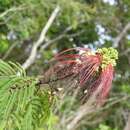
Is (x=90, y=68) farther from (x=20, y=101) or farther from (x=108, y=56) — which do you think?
(x=20, y=101)

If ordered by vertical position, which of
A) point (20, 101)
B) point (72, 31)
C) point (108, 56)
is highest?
point (72, 31)

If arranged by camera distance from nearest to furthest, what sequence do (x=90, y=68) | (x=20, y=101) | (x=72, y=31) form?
(x=90, y=68)
(x=20, y=101)
(x=72, y=31)

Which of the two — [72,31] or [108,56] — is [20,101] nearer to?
[108,56]

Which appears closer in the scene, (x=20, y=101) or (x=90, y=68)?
(x=90, y=68)

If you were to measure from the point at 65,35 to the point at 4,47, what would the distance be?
2092 millimetres

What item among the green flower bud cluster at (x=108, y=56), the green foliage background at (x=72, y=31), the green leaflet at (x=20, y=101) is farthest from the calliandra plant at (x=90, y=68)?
the green foliage background at (x=72, y=31)

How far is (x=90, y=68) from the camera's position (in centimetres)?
179

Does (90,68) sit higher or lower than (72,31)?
lower

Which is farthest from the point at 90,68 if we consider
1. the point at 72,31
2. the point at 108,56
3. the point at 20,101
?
the point at 72,31

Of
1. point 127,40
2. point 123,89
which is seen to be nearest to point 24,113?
point 123,89

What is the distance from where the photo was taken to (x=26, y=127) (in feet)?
6.27

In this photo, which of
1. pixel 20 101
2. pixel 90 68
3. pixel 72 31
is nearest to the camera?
pixel 90 68

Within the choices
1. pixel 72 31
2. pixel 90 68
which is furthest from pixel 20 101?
pixel 72 31

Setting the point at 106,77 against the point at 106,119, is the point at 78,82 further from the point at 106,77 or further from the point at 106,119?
the point at 106,119
